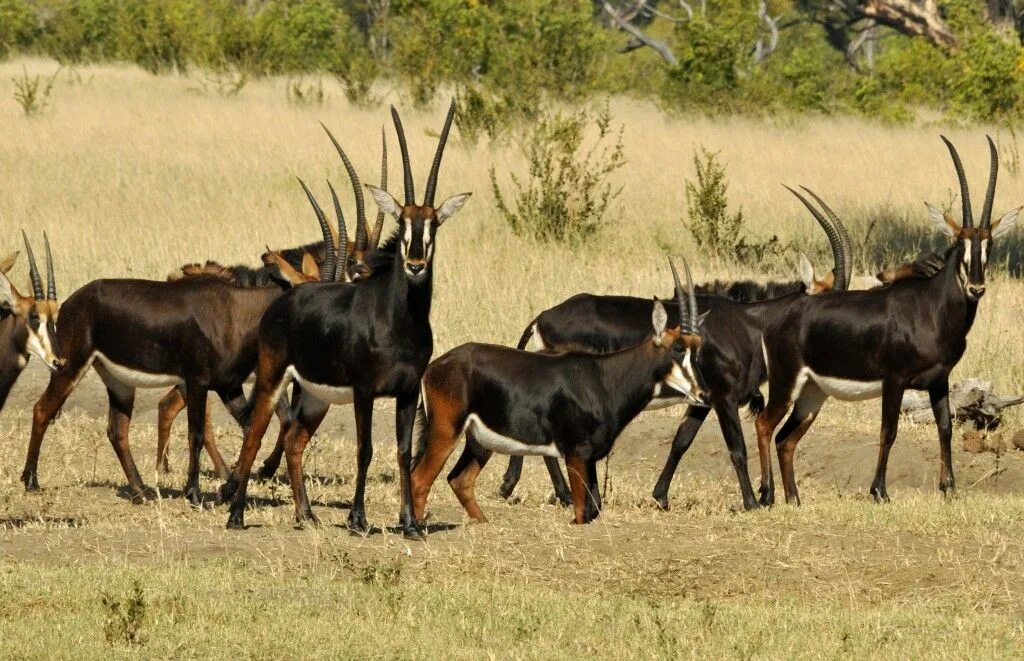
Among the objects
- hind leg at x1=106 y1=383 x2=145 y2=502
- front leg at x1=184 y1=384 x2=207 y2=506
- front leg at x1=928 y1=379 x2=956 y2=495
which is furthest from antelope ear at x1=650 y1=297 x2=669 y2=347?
hind leg at x1=106 y1=383 x2=145 y2=502

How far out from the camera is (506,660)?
7.27 m

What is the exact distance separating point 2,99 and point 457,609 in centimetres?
2666

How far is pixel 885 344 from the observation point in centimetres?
1219

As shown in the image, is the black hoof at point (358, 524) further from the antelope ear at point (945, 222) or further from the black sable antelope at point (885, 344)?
the antelope ear at point (945, 222)

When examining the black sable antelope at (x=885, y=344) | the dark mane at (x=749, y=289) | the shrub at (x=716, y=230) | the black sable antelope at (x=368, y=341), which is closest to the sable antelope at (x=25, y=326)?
the black sable antelope at (x=368, y=341)

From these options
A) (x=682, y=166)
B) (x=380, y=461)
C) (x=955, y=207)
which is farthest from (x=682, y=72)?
(x=380, y=461)

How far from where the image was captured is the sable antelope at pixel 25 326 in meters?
12.2

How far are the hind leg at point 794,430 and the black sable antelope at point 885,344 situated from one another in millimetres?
10

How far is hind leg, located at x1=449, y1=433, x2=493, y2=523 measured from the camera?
436 inches

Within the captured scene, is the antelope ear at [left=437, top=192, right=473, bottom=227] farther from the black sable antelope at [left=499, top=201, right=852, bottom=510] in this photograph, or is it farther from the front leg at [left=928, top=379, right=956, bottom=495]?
the front leg at [left=928, top=379, right=956, bottom=495]

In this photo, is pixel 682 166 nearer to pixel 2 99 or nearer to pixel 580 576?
pixel 2 99

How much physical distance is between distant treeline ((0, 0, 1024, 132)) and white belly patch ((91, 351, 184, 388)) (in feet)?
44.3

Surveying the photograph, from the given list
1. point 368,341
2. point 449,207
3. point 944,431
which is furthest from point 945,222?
point 368,341

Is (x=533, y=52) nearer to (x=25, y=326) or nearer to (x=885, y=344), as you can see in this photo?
(x=25, y=326)
